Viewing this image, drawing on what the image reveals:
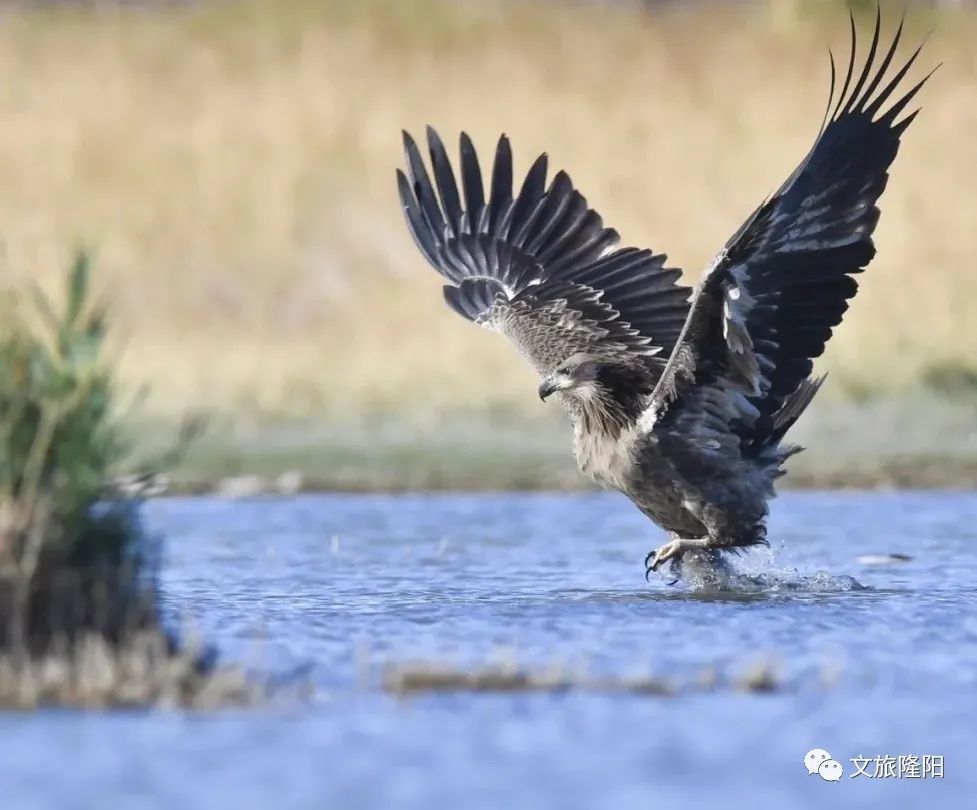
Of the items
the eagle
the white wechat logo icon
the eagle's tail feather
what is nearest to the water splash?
the eagle

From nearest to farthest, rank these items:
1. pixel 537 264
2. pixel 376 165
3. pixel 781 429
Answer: pixel 781 429
pixel 537 264
pixel 376 165

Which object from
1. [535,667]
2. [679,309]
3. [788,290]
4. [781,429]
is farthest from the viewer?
[679,309]

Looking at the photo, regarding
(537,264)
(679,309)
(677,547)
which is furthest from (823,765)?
(537,264)

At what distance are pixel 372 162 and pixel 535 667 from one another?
694 inches

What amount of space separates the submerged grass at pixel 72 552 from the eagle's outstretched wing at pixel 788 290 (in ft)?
10.3

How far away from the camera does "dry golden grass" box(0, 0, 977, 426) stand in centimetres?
2105

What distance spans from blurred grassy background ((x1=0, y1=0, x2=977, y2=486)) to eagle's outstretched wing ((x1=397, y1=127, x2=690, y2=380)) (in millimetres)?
5952

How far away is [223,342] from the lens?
22141mm

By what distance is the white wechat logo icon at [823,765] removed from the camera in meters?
7.20

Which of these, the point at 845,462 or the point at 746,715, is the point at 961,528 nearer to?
the point at 845,462

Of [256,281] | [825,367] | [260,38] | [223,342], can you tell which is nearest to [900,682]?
[825,367]

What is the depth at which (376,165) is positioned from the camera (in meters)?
26.0

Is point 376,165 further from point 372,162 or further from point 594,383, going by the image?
point 594,383

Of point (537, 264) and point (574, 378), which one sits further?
point (537, 264)
